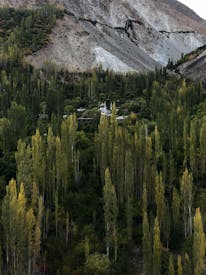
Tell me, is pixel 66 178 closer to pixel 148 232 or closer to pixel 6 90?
pixel 148 232

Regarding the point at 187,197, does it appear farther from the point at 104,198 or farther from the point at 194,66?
the point at 194,66

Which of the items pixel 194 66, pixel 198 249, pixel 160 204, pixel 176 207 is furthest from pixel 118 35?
pixel 198 249

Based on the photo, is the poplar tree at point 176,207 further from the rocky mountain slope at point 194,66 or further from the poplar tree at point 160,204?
the rocky mountain slope at point 194,66

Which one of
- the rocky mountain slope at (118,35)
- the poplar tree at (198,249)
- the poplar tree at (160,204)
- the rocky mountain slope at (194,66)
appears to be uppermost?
the rocky mountain slope at (118,35)

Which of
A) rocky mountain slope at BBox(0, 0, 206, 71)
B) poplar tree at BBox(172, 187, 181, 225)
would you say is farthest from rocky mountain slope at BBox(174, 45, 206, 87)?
poplar tree at BBox(172, 187, 181, 225)

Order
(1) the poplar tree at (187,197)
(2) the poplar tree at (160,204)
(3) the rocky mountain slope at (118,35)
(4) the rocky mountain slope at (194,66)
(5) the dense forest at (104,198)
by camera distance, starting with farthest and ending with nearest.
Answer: (3) the rocky mountain slope at (118,35) → (4) the rocky mountain slope at (194,66) → (1) the poplar tree at (187,197) → (2) the poplar tree at (160,204) → (5) the dense forest at (104,198)

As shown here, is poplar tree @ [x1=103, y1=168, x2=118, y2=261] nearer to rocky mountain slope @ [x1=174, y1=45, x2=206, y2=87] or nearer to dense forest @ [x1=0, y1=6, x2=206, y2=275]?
dense forest @ [x1=0, y1=6, x2=206, y2=275]

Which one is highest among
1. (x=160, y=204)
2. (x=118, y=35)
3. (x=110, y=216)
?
(x=118, y=35)

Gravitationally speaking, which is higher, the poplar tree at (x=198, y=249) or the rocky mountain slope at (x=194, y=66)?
the rocky mountain slope at (x=194, y=66)

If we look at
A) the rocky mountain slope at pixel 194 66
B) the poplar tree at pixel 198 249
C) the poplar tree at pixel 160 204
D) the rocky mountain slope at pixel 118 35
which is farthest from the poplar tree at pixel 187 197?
the rocky mountain slope at pixel 118 35
